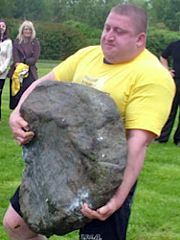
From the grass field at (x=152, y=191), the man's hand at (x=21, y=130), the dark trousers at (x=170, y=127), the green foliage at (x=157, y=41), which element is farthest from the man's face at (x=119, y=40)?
the green foliage at (x=157, y=41)

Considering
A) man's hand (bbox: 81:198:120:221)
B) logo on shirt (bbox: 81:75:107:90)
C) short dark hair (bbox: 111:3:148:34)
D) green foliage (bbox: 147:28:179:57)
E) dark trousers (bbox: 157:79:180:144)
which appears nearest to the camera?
man's hand (bbox: 81:198:120:221)

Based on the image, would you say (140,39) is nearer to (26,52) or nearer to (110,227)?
(110,227)

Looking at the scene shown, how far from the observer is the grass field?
251 inches

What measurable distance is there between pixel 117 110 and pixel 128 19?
484 millimetres

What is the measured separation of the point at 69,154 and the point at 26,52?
8943 mm

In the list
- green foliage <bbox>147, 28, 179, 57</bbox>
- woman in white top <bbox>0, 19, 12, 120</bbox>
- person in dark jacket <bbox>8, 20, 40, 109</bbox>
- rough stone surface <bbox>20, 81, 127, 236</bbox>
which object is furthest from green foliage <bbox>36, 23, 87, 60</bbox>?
rough stone surface <bbox>20, 81, 127, 236</bbox>

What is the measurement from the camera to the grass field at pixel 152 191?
20.9ft

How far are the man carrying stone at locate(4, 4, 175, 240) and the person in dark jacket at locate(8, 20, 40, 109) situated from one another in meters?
8.50

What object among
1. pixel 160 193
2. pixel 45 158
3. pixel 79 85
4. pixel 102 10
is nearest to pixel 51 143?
pixel 45 158

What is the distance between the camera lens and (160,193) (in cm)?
788

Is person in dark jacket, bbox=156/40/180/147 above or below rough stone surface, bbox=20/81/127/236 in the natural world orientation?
below

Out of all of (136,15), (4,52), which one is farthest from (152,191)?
(4,52)

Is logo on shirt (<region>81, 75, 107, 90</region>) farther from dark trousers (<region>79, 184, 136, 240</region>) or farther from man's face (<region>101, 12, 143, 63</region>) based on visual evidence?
dark trousers (<region>79, 184, 136, 240</region>)

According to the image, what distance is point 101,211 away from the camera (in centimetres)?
359
